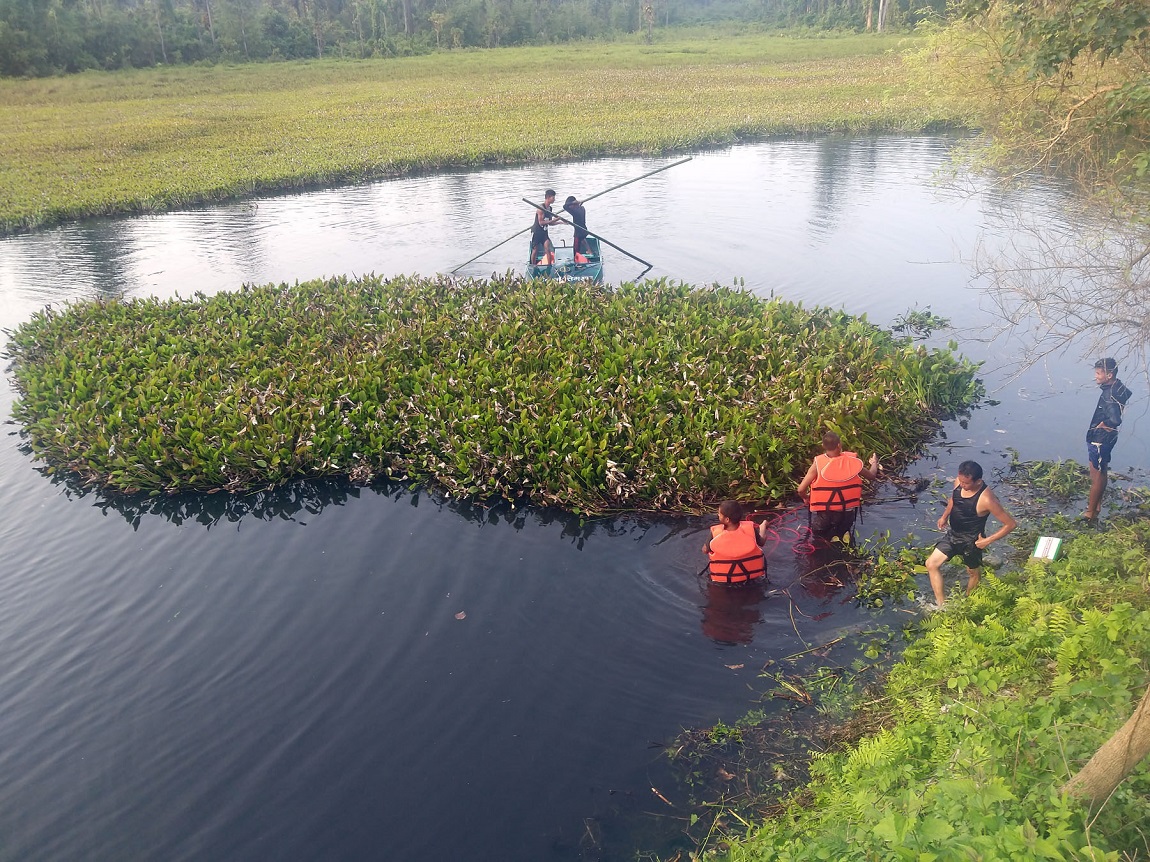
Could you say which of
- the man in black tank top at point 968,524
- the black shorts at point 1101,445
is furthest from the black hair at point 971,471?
the black shorts at point 1101,445

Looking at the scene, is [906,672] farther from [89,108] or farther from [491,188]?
[89,108]

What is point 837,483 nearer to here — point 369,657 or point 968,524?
point 968,524

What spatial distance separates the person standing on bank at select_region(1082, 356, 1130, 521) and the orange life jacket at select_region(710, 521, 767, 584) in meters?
4.23

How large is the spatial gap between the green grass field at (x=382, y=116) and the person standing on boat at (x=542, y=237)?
7.66 meters

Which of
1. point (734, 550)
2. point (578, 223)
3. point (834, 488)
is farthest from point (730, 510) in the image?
point (578, 223)

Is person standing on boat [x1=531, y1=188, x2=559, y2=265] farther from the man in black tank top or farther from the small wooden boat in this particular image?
the man in black tank top

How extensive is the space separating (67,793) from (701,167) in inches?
1174

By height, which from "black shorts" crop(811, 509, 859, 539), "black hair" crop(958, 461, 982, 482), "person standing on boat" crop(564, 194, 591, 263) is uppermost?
"person standing on boat" crop(564, 194, 591, 263)

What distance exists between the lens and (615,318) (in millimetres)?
15227

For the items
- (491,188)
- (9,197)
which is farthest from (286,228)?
(9,197)

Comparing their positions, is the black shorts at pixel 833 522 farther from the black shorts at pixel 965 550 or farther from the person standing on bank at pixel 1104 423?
the person standing on bank at pixel 1104 423

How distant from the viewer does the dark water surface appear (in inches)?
275

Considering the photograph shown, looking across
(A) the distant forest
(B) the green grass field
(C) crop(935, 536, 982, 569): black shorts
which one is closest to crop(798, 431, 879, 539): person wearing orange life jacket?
(C) crop(935, 536, 982, 569): black shorts

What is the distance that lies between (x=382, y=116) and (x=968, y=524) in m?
39.7
